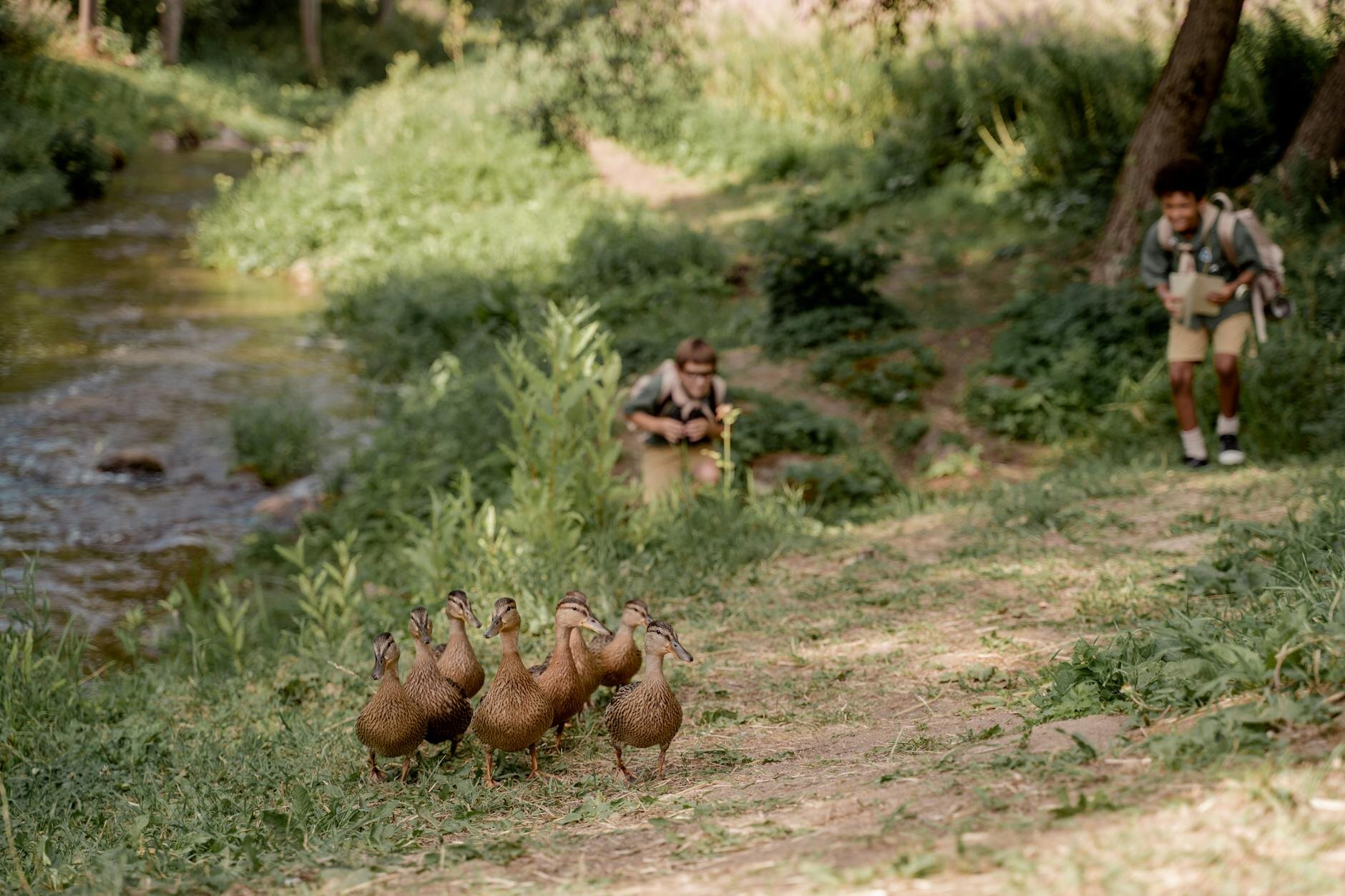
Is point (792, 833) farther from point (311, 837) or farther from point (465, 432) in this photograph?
point (465, 432)

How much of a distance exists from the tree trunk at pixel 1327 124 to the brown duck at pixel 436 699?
842 centimetres

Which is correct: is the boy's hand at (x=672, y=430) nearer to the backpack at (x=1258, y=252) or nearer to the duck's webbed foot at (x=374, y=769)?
the backpack at (x=1258, y=252)

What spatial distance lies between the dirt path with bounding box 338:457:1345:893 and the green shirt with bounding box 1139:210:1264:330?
4.56 ft

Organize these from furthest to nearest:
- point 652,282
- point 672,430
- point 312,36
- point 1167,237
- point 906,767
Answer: point 312,36, point 652,282, point 1167,237, point 672,430, point 906,767

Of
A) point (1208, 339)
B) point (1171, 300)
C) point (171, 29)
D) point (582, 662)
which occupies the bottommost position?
point (582, 662)

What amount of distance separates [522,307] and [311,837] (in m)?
8.81

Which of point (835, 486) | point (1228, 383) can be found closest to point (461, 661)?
point (835, 486)

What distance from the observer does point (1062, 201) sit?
39.6ft

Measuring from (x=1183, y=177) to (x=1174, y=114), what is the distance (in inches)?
119

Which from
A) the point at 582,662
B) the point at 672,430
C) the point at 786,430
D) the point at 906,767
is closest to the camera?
the point at 906,767

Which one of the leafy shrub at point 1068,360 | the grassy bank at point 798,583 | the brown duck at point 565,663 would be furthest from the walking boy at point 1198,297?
the brown duck at point 565,663

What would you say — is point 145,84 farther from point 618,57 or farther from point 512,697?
point 512,697

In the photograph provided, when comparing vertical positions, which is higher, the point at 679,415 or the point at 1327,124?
the point at 1327,124

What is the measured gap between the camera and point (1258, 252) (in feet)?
22.9
